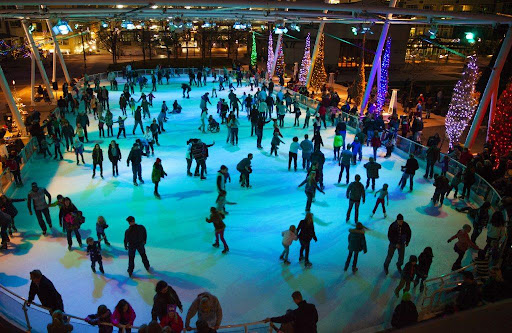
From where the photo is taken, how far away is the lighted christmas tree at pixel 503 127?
13711 mm

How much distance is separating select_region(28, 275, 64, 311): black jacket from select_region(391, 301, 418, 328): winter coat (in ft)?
16.8

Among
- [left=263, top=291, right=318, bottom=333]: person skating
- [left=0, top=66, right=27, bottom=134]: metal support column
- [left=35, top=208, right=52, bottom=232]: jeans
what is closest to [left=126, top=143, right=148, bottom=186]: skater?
[left=35, top=208, right=52, bottom=232]: jeans

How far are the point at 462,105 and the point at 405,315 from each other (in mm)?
12789

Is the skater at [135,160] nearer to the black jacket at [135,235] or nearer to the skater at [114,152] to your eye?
the skater at [114,152]

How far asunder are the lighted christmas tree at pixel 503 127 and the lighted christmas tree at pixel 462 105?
6.36ft

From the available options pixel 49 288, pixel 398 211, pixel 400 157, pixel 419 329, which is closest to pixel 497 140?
pixel 400 157

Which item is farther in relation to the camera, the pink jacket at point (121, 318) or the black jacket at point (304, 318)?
the pink jacket at point (121, 318)

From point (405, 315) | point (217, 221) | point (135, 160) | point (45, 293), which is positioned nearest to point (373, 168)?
point (217, 221)

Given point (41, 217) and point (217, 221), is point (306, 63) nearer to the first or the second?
point (217, 221)

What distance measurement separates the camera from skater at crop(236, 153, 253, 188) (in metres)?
11.3

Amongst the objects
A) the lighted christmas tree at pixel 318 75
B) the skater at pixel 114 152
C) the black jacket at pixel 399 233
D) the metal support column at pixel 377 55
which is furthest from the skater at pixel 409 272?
the lighted christmas tree at pixel 318 75

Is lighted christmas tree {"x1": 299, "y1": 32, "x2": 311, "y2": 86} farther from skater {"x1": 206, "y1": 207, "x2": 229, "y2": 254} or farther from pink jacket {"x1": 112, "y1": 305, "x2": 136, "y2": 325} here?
pink jacket {"x1": 112, "y1": 305, "x2": 136, "y2": 325}

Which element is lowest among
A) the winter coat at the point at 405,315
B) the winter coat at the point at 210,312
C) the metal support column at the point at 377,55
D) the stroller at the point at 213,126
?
the stroller at the point at 213,126

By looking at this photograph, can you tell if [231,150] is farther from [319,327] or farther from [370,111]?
[319,327]
